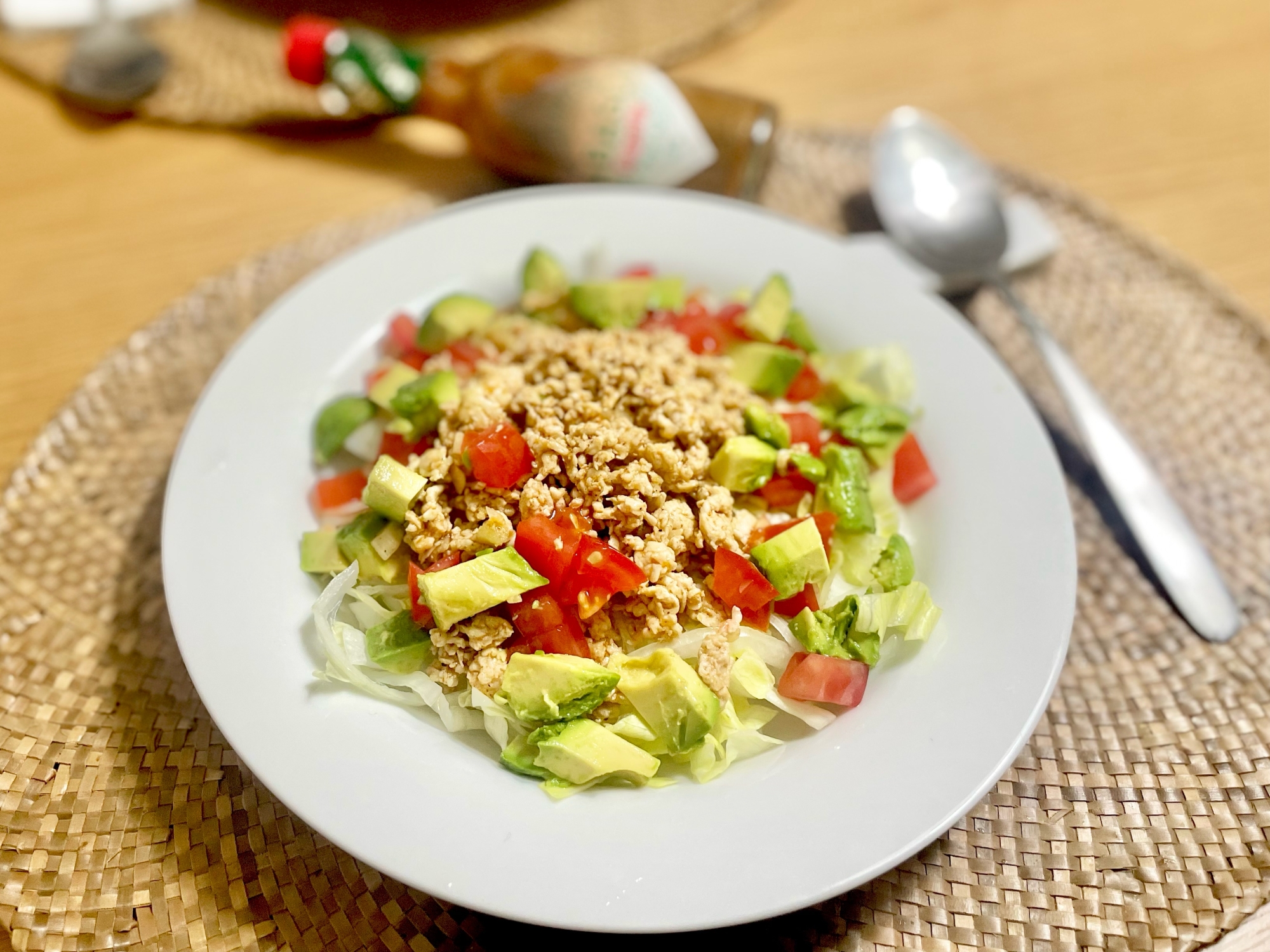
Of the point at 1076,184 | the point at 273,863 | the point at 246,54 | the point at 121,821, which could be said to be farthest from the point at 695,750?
the point at 246,54

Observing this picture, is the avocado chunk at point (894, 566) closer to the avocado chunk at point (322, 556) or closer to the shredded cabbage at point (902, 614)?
the shredded cabbage at point (902, 614)

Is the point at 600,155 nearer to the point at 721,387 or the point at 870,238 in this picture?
the point at 870,238

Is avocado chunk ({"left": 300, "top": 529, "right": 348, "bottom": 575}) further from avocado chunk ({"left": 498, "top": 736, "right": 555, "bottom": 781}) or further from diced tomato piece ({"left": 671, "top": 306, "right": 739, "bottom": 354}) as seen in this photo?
diced tomato piece ({"left": 671, "top": 306, "right": 739, "bottom": 354})

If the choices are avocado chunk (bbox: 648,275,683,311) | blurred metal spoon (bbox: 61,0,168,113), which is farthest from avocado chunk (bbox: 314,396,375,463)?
blurred metal spoon (bbox: 61,0,168,113)

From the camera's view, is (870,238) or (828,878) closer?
(828,878)

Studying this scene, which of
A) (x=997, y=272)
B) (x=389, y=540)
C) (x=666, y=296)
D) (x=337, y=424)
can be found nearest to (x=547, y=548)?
(x=389, y=540)

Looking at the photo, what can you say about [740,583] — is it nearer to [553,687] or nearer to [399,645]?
[553,687]

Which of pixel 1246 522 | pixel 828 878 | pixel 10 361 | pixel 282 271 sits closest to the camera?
pixel 828 878
